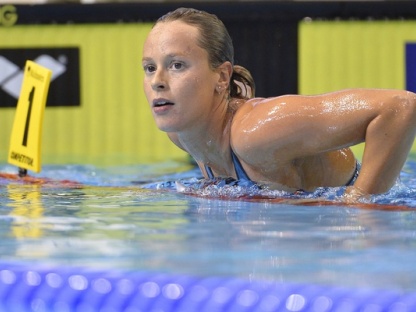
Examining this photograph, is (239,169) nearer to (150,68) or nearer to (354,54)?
(150,68)

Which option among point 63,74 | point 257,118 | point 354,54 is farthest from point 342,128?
point 63,74

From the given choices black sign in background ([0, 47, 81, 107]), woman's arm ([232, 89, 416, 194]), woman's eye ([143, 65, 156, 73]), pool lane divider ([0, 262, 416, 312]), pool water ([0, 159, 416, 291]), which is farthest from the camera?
black sign in background ([0, 47, 81, 107])

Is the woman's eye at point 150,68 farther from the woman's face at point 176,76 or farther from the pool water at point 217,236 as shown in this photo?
the pool water at point 217,236

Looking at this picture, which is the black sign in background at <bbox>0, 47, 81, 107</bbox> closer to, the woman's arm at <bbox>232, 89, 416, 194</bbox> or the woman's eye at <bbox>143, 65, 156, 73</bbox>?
the woman's eye at <bbox>143, 65, 156, 73</bbox>

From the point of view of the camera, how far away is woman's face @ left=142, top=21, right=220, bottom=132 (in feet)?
8.89

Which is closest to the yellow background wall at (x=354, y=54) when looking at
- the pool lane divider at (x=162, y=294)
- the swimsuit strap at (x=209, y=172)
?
the swimsuit strap at (x=209, y=172)

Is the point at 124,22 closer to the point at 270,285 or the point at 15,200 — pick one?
the point at 15,200

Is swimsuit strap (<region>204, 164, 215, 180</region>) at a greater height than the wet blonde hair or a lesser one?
lesser

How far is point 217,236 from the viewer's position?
2.03 m

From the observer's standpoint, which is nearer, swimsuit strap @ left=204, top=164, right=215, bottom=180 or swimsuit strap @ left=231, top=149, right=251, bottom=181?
swimsuit strap @ left=231, top=149, right=251, bottom=181

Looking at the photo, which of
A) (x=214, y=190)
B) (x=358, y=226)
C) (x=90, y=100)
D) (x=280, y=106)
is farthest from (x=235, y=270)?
(x=90, y=100)

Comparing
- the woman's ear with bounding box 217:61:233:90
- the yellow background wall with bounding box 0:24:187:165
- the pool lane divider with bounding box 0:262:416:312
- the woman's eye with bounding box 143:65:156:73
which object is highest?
the woman's eye with bounding box 143:65:156:73

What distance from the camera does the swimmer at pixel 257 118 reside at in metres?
2.64

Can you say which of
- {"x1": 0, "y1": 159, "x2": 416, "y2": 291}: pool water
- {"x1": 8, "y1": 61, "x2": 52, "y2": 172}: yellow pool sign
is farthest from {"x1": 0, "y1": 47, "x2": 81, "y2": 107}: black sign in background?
{"x1": 0, "y1": 159, "x2": 416, "y2": 291}: pool water
